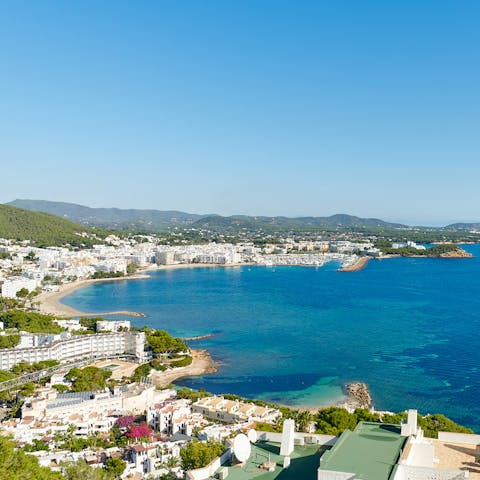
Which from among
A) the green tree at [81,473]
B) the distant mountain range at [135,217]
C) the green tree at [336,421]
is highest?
the distant mountain range at [135,217]

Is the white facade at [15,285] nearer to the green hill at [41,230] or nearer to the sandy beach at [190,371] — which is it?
the sandy beach at [190,371]

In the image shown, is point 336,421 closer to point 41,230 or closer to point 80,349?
point 80,349

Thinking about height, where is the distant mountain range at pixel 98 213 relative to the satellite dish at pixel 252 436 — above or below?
above

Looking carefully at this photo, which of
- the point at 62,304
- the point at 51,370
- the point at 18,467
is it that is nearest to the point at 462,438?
the point at 18,467

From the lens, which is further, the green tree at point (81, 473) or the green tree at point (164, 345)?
the green tree at point (164, 345)

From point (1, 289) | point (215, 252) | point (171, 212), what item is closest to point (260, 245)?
point (215, 252)

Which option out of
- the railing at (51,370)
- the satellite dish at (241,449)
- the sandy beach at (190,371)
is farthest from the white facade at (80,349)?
the satellite dish at (241,449)
